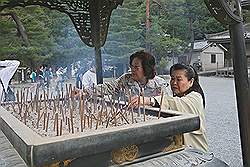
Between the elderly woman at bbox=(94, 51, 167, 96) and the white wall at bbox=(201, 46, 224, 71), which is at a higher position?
the white wall at bbox=(201, 46, 224, 71)

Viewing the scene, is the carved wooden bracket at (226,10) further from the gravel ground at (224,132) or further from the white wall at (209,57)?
the white wall at (209,57)

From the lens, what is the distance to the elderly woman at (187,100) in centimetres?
174

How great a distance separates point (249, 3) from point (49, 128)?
1.81 meters

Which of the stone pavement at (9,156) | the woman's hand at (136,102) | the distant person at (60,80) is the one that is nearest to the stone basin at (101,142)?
the stone pavement at (9,156)

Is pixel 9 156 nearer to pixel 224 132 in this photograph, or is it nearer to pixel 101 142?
pixel 101 142

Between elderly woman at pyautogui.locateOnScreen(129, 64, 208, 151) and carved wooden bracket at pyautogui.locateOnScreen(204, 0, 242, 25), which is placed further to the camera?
carved wooden bracket at pyautogui.locateOnScreen(204, 0, 242, 25)

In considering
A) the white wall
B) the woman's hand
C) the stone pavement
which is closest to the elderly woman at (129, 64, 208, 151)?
the woman's hand

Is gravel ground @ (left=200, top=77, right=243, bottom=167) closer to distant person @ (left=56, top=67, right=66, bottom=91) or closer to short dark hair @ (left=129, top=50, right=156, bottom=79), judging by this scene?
short dark hair @ (left=129, top=50, right=156, bottom=79)

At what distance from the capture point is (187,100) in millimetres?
1775

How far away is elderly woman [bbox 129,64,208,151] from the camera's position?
5.71 ft

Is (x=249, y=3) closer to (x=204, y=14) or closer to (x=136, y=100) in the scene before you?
(x=136, y=100)

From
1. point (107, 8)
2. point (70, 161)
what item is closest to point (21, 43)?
point (107, 8)

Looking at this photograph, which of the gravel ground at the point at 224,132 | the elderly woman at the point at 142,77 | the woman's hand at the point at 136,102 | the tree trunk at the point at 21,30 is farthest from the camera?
the tree trunk at the point at 21,30

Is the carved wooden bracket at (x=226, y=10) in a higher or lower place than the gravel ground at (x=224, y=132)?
higher
